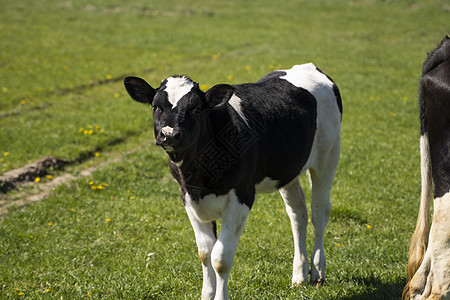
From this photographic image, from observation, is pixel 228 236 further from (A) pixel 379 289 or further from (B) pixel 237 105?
(A) pixel 379 289

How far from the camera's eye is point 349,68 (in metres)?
17.2

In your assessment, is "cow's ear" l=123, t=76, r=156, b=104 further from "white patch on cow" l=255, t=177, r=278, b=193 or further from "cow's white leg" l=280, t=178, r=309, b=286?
"cow's white leg" l=280, t=178, r=309, b=286

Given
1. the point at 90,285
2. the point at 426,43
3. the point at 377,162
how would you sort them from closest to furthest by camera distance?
the point at 90,285 → the point at 377,162 → the point at 426,43

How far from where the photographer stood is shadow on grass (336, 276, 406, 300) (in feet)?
16.4

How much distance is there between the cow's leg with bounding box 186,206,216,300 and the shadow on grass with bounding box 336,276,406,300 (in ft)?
4.66

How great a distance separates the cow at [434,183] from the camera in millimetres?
3773

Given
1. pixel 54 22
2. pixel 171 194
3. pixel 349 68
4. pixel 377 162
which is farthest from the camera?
pixel 54 22

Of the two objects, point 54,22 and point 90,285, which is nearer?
point 90,285

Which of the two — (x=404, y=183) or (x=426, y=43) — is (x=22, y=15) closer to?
(x=426, y=43)

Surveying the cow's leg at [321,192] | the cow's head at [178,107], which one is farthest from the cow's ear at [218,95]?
the cow's leg at [321,192]

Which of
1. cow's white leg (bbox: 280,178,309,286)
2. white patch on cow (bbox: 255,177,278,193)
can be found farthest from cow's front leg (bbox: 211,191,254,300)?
cow's white leg (bbox: 280,178,309,286)

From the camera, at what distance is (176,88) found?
4.06 meters

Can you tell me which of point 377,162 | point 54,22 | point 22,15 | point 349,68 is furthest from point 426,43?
point 22,15

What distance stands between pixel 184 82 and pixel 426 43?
21.3 m
